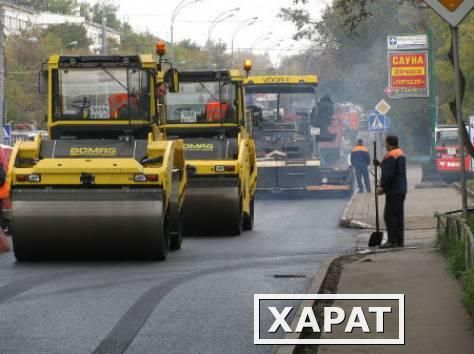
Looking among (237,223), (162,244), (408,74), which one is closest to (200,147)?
(237,223)

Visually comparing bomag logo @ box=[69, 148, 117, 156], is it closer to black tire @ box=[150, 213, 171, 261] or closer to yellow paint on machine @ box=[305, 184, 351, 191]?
black tire @ box=[150, 213, 171, 261]

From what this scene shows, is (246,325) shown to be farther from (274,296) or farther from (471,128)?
(471,128)

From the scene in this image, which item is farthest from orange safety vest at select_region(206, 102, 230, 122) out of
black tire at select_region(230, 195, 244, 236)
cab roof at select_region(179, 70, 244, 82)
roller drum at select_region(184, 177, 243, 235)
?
roller drum at select_region(184, 177, 243, 235)

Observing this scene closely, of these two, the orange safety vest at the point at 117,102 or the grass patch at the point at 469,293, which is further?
the orange safety vest at the point at 117,102

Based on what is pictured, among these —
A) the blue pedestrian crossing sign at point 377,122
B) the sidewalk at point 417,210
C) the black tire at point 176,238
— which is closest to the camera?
the black tire at point 176,238

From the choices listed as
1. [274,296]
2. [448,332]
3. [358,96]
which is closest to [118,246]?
[274,296]

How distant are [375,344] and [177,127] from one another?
1403 centimetres

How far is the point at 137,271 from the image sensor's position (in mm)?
15578

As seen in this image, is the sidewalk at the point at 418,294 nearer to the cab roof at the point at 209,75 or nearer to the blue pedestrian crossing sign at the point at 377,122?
the cab roof at the point at 209,75

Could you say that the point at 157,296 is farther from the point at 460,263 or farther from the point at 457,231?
the point at 457,231

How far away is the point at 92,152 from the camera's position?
17.6 meters

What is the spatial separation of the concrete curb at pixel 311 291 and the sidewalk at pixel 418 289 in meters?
0.21

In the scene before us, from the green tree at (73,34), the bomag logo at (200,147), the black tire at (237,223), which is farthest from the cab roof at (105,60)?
A: the green tree at (73,34)

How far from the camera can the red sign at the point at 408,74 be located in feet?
123
